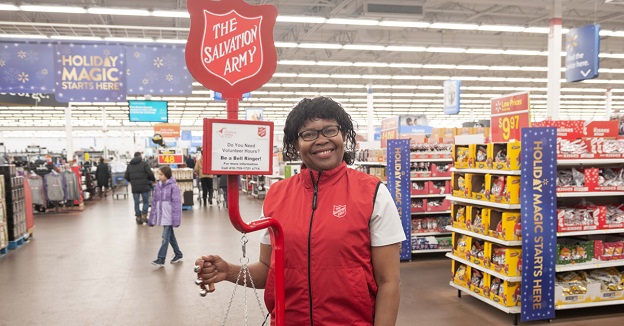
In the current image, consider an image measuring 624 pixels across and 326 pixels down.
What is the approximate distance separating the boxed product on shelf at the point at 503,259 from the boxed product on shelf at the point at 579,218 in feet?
1.69

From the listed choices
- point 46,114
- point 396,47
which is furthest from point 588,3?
point 46,114

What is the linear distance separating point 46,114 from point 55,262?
95.1ft

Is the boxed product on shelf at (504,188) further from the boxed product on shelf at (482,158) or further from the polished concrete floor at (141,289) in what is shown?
the polished concrete floor at (141,289)

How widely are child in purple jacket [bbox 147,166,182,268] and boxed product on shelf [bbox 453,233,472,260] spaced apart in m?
3.81

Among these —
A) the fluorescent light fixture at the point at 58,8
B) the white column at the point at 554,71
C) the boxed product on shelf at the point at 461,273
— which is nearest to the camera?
the boxed product on shelf at the point at 461,273

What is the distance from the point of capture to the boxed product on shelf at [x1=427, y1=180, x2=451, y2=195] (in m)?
7.41

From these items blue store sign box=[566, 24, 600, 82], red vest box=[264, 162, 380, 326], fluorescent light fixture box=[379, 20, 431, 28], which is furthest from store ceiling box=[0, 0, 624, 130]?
red vest box=[264, 162, 380, 326]

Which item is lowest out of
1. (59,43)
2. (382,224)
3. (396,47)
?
(382,224)

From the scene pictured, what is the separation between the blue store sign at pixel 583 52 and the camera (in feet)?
28.9

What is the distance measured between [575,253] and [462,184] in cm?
136

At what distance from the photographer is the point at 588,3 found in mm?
11945

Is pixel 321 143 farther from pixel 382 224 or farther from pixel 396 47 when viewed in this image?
pixel 396 47

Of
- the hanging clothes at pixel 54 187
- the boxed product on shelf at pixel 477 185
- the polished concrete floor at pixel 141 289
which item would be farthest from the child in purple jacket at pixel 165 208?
the hanging clothes at pixel 54 187

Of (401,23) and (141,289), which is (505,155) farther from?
(401,23)
